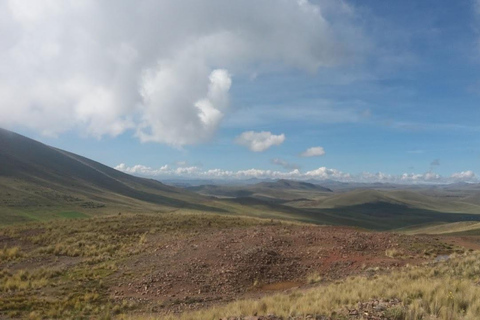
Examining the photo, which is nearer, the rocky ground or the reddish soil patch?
the rocky ground

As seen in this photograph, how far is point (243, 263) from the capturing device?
67.6ft

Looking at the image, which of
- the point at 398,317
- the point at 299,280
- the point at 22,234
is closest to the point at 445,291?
the point at 398,317

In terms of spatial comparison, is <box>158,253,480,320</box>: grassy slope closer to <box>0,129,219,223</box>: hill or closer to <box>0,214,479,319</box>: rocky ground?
<box>0,214,479,319</box>: rocky ground

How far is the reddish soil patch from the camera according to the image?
1720cm

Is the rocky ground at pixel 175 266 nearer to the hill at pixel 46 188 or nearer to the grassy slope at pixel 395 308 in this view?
the grassy slope at pixel 395 308

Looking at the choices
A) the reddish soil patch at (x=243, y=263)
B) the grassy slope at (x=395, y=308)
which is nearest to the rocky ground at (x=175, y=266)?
the reddish soil patch at (x=243, y=263)

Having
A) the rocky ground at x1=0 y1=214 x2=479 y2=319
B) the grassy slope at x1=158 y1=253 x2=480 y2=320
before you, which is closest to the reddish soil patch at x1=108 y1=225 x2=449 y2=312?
the rocky ground at x1=0 y1=214 x2=479 y2=319

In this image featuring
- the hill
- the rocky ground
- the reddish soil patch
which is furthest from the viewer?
the hill

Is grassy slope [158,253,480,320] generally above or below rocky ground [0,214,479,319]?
above

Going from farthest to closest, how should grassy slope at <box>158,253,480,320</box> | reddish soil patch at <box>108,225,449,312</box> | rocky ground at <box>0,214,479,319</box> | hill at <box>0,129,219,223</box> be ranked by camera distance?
hill at <box>0,129,219,223</box> < reddish soil patch at <box>108,225,449,312</box> < rocky ground at <box>0,214,479,319</box> < grassy slope at <box>158,253,480,320</box>

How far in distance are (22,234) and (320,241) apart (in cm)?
2746

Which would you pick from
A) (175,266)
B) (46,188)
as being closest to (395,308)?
(175,266)

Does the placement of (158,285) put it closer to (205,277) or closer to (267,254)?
(205,277)

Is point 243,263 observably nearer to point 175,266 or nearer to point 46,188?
point 175,266
